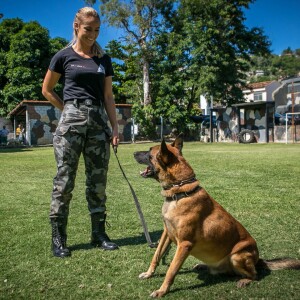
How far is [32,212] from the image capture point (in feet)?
19.7

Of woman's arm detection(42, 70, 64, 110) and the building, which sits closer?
woman's arm detection(42, 70, 64, 110)

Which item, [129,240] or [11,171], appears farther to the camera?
[11,171]

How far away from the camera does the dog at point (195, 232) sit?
314cm

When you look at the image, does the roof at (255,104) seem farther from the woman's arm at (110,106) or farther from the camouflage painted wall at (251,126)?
the woman's arm at (110,106)

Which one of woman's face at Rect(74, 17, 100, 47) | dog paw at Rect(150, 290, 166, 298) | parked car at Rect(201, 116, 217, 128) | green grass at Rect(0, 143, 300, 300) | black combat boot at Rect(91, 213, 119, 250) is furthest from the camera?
parked car at Rect(201, 116, 217, 128)

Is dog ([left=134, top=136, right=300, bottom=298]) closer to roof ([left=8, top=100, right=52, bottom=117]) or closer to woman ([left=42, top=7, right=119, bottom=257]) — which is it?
woman ([left=42, top=7, right=119, bottom=257])

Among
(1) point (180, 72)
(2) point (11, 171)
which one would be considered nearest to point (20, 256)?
(2) point (11, 171)

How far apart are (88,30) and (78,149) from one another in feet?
4.07

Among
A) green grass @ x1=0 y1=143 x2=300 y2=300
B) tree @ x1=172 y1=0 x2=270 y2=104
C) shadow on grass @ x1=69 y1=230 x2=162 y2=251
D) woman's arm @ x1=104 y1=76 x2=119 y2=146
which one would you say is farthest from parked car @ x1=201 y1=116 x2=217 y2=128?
woman's arm @ x1=104 y1=76 x2=119 y2=146

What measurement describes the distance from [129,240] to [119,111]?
29.0 metres

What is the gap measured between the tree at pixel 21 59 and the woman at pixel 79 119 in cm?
3550

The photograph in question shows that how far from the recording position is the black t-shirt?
3.95 m

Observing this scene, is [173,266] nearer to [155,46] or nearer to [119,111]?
[119,111]

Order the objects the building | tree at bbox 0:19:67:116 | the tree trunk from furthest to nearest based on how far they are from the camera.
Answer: tree at bbox 0:19:67:116 < the tree trunk < the building
